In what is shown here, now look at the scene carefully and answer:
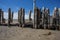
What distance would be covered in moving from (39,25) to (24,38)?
6.69 metres

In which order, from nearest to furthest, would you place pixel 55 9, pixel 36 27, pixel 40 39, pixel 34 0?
pixel 40 39, pixel 36 27, pixel 55 9, pixel 34 0

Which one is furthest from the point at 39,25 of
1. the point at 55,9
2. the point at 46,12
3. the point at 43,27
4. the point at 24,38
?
the point at 24,38

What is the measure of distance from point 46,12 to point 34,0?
3.19 meters

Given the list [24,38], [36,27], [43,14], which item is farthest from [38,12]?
[24,38]

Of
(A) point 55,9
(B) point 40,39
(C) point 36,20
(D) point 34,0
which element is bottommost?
(B) point 40,39

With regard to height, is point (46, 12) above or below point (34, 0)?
below

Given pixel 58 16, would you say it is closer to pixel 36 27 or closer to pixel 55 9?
pixel 55 9

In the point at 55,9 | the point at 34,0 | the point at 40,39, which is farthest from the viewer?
the point at 34,0

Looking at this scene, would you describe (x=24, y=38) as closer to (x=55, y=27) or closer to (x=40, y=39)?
(x=40, y=39)

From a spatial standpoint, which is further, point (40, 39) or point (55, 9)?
point (55, 9)

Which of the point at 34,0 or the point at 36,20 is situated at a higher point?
the point at 34,0

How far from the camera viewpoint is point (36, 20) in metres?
19.0

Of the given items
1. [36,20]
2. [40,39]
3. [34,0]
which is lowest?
[40,39]

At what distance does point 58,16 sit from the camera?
20.8m
